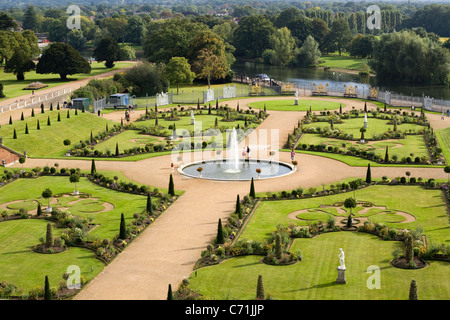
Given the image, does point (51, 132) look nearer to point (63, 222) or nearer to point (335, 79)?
point (63, 222)

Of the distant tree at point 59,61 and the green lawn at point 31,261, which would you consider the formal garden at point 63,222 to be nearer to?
the green lawn at point 31,261

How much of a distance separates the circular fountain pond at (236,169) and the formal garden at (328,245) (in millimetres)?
7688

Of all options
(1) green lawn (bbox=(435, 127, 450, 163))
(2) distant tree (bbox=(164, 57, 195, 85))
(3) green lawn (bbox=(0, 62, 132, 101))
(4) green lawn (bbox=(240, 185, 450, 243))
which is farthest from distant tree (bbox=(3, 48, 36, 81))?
(4) green lawn (bbox=(240, 185, 450, 243))

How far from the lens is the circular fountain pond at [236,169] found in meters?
69.2

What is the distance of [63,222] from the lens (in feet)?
175

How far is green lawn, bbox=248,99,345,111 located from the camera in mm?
117625

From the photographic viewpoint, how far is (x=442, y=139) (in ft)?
294

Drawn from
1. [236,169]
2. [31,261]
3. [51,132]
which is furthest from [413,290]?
[51,132]

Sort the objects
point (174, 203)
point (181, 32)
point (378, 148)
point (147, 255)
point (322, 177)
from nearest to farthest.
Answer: point (147, 255)
point (174, 203)
point (322, 177)
point (378, 148)
point (181, 32)

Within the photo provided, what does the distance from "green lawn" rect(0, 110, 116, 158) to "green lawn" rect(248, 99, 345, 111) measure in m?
31.6

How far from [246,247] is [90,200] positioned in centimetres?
1962

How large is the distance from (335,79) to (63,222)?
134304 millimetres

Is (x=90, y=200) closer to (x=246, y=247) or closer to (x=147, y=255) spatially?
(x=147, y=255)
